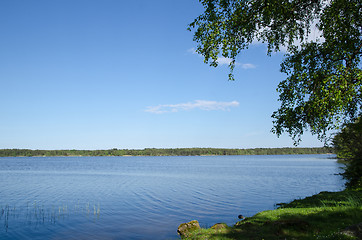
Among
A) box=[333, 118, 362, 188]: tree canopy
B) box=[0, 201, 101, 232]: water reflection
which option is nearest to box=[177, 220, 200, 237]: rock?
box=[0, 201, 101, 232]: water reflection

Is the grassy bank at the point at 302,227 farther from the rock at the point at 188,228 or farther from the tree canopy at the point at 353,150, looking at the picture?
the tree canopy at the point at 353,150

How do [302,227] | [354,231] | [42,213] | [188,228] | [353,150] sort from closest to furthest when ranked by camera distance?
1. [354,231]
2. [302,227]
3. [188,228]
4. [42,213]
5. [353,150]

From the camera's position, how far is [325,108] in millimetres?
11258

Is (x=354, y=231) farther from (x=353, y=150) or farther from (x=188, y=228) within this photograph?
(x=353, y=150)

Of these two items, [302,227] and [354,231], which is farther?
[302,227]

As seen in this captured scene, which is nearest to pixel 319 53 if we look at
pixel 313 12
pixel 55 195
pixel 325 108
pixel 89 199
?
pixel 313 12

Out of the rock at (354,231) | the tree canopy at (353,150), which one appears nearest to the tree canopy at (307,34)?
the rock at (354,231)

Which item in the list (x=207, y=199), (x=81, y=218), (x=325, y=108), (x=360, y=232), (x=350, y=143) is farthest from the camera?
(x=207, y=199)

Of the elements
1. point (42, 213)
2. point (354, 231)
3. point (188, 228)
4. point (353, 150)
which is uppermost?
point (353, 150)

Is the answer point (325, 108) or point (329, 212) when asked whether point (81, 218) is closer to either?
point (329, 212)

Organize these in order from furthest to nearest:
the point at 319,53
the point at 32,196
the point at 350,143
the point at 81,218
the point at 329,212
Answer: the point at 32,196 < the point at 350,143 < the point at 81,218 < the point at 319,53 < the point at 329,212

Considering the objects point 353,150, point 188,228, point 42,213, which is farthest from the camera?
point 353,150

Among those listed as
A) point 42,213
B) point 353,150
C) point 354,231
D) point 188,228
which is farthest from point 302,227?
point 42,213

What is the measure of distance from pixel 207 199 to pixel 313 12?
1037 inches
